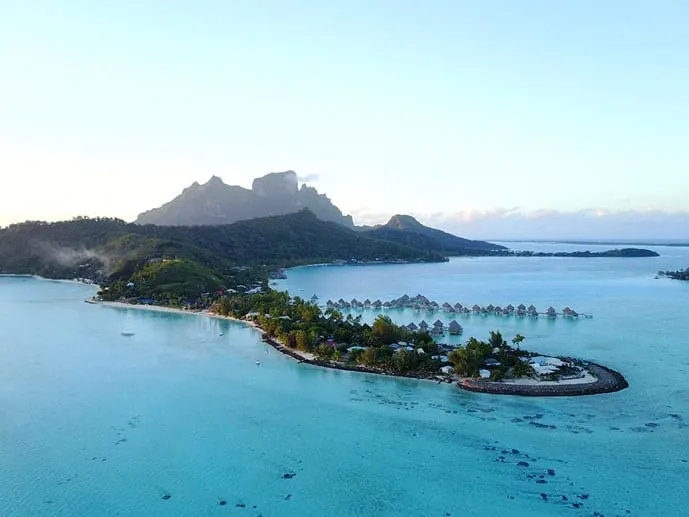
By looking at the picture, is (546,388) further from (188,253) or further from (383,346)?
(188,253)

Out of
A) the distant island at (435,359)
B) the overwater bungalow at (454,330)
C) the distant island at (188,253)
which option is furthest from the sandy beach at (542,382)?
the distant island at (188,253)

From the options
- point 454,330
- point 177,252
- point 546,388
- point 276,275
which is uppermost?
point 177,252

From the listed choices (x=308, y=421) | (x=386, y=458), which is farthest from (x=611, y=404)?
(x=308, y=421)

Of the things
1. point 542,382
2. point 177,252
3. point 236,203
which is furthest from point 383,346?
point 236,203

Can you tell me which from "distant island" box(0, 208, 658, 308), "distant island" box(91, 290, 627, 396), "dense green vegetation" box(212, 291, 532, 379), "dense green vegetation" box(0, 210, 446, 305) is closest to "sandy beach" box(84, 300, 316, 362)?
"distant island" box(91, 290, 627, 396)

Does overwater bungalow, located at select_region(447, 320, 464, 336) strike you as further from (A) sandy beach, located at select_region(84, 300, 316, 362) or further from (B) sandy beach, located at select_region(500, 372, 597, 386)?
(B) sandy beach, located at select_region(500, 372, 597, 386)

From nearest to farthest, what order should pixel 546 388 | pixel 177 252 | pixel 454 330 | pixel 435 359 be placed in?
pixel 546 388
pixel 435 359
pixel 454 330
pixel 177 252
